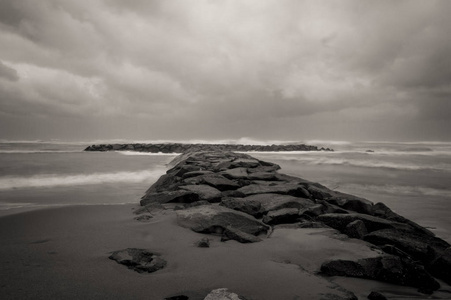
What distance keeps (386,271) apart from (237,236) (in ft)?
3.94

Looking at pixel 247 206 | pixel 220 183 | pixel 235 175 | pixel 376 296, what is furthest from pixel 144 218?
pixel 235 175

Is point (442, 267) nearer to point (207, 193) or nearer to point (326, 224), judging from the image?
point (326, 224)

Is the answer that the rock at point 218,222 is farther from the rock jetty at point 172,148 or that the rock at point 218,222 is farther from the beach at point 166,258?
the rock jetty at point 172,148

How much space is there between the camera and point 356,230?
2.72 m

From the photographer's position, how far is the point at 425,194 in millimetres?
6570

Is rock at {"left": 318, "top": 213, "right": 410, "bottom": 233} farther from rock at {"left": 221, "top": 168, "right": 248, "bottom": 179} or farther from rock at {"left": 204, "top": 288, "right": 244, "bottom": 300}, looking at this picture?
rock at {"left": 221, "top": 168, "right": 248, "bottom": 179}

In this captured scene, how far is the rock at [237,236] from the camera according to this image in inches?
97.3

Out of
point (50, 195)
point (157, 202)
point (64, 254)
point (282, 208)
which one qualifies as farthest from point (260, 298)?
point (50, 195)

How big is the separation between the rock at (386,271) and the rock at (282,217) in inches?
44.1

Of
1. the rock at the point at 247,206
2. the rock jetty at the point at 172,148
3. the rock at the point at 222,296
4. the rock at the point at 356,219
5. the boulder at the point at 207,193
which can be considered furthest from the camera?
the rock jetty at the point at 172,148

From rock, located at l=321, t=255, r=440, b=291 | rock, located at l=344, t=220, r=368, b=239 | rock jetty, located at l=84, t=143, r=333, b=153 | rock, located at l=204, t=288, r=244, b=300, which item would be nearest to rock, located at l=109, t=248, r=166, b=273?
rock, located at l=204, t=288, r=244, b=300

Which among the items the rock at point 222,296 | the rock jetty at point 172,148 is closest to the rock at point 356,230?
the rock at point 222,296

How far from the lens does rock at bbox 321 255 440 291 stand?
73.1 inches

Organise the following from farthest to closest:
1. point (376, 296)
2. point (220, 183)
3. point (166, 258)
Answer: point (220, 183) → point (166, 258) → point (376, 296)
